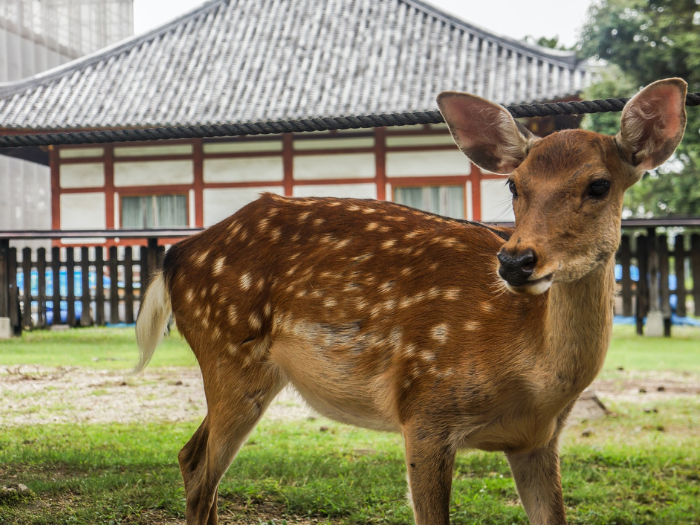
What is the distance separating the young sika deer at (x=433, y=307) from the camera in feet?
4.18

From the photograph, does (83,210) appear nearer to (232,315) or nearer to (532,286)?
(232,315)

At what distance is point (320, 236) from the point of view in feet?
6.05

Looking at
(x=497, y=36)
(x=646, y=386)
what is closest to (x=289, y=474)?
(x=646, y=386)

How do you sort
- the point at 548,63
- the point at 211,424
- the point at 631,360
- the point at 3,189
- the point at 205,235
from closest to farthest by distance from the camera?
the point at 211,424
the point at 205,235
the point at 631,360
the point at 3,189
the point at 548,63

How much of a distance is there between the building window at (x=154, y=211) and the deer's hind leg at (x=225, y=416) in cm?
705

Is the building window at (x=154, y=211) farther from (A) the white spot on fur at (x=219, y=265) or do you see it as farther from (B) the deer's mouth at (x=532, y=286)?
(B) the deer's mouth at (x=532, y=286)

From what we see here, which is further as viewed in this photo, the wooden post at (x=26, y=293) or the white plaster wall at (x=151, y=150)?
the white plaster wall at (x=151, y=150)

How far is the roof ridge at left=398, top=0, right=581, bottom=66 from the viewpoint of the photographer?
9.61 m

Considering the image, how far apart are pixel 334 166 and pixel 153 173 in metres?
2.30

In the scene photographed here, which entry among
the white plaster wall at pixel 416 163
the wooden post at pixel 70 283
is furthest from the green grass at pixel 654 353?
the wooden post at pixel 70 283

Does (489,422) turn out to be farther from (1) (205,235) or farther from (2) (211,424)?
(1) (205,235)

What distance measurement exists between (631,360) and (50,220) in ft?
22.9

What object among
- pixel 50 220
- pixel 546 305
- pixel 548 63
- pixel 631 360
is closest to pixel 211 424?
pixel 546 305

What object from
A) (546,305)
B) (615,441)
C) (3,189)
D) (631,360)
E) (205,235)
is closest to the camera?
(546,305)
